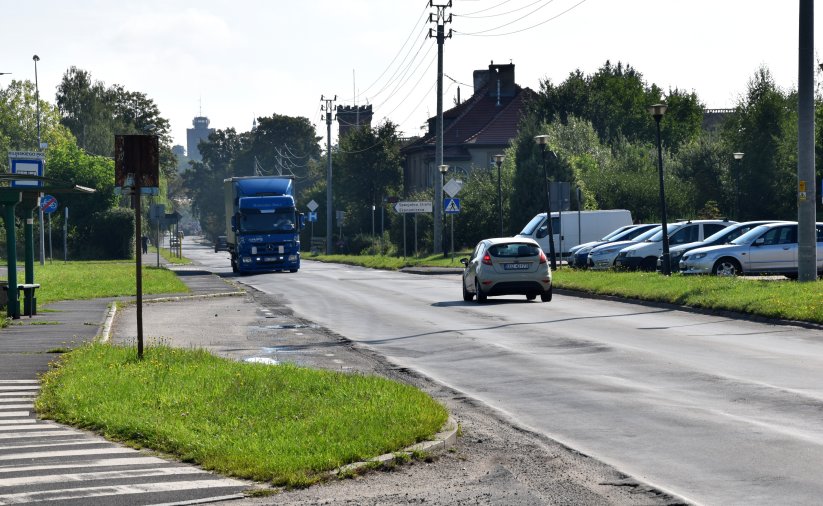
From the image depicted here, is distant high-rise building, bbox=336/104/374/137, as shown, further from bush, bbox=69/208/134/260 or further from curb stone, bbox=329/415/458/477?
curb stone, bbox=329/415/458/477

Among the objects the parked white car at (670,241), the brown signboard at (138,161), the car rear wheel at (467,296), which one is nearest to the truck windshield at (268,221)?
the parked white car at (670,241)

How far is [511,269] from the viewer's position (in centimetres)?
2944

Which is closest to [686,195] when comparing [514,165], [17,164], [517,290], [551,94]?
[514,165]

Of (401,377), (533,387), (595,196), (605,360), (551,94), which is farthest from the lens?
(551,94)

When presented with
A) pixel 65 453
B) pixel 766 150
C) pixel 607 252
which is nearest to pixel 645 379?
pixel 65 453

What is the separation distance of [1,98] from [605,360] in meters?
94.7

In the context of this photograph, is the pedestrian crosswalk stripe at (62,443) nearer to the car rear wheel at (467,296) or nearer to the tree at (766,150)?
the car rear wheel at (467,296)

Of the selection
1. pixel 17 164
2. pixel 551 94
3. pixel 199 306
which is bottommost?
pixel 199 306

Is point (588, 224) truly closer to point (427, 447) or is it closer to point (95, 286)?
point (95, 286)

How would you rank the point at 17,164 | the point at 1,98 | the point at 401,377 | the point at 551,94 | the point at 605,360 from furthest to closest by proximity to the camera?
the point at 1,98 < the point at 551,94 < the point at 17,164 < the point at 605,360 < the point at 401,377

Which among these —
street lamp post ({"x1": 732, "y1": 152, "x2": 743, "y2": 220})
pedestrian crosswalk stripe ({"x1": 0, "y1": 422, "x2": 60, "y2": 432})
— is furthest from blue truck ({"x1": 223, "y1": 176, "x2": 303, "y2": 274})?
pedestrian crosswalk stripe ({"x1": 0, "y1": 422, "x2": 60, "y2": 432})

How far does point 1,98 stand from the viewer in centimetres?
10281

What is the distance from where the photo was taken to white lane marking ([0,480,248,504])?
7.75 metres

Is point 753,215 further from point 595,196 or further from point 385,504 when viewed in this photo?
point 385,504
